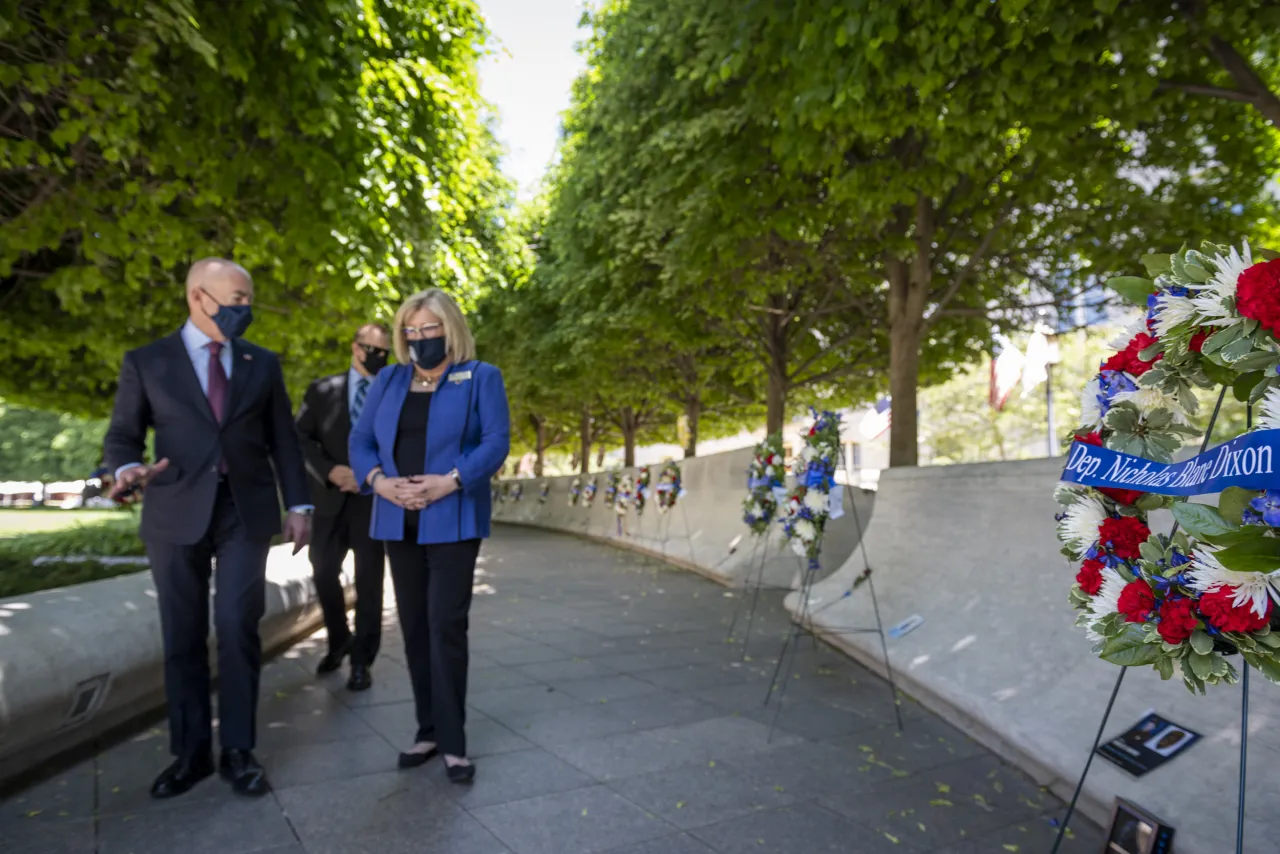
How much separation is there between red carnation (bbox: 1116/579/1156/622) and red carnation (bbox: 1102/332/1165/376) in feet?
1.97

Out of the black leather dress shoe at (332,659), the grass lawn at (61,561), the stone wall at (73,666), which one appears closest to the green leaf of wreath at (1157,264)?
the stone wall at (73,666)

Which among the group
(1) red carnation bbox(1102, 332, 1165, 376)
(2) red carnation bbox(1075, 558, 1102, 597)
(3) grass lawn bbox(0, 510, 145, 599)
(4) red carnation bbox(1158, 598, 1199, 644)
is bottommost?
(3) grass lawn bbox(0, 510, 145, 599)

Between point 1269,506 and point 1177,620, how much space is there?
452mm

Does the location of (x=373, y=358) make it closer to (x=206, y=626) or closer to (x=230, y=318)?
(x=230, y=318)

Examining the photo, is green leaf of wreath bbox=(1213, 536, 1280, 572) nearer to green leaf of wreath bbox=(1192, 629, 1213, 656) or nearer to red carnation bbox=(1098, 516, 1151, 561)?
green leaf of wreath bbox=(1192, 629, 1213, 656)

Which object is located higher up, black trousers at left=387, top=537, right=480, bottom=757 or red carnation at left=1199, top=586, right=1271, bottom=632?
red carnation at left=1199, top=586, right=1271, bottom=632

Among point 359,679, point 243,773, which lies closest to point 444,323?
point 243,773

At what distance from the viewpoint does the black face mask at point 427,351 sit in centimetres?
445

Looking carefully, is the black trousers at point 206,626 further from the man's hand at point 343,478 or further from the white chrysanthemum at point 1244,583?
the white chrysanthemum at point 1244,583

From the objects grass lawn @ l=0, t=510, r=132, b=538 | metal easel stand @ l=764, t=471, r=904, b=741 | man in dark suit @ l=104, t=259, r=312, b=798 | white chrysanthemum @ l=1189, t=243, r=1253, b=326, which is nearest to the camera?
white chrysanthemum @ l=1189, t=243, r=1253, b=326

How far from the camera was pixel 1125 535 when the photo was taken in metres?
2.47

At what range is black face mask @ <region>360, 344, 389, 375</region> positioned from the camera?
6102 mm

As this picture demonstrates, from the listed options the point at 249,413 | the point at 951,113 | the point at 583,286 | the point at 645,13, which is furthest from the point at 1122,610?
the point at 583,286

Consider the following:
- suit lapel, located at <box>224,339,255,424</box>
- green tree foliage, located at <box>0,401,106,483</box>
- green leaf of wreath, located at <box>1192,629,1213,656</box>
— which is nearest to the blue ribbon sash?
green leaf of wreath, located at <box>1192,629,1213,656</box>
